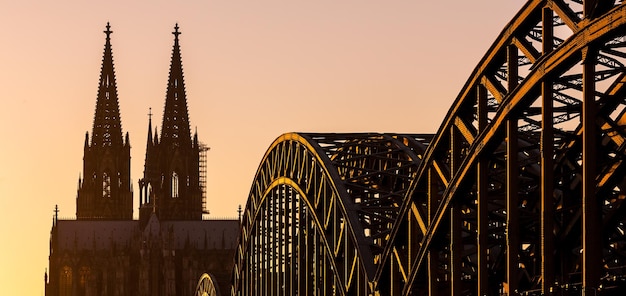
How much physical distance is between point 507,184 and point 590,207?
4660 mm

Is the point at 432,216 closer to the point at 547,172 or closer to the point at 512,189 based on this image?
the point at 512,189

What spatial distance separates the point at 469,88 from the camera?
44469 mm

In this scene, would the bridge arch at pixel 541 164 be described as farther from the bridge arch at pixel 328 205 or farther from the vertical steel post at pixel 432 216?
the bridge arch at pixel 328 205

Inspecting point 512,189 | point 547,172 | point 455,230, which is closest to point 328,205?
point 455,230

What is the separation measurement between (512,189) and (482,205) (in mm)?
2528

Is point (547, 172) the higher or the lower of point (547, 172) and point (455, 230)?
the higher

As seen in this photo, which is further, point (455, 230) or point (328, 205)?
point (328, 205)

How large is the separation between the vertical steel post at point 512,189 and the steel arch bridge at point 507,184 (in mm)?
27

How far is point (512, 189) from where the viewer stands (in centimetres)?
4209

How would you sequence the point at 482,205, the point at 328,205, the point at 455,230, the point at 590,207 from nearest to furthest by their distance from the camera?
the point at 590,207, the point at 482,205, the point at 455,230, the point at 328,205

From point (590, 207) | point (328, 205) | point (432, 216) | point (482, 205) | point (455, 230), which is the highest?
point (328, 205)

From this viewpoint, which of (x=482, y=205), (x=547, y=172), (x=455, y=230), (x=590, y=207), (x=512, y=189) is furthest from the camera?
(x=455, y=230)

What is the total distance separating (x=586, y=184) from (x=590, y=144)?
27.7 inches

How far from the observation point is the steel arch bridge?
125ft
